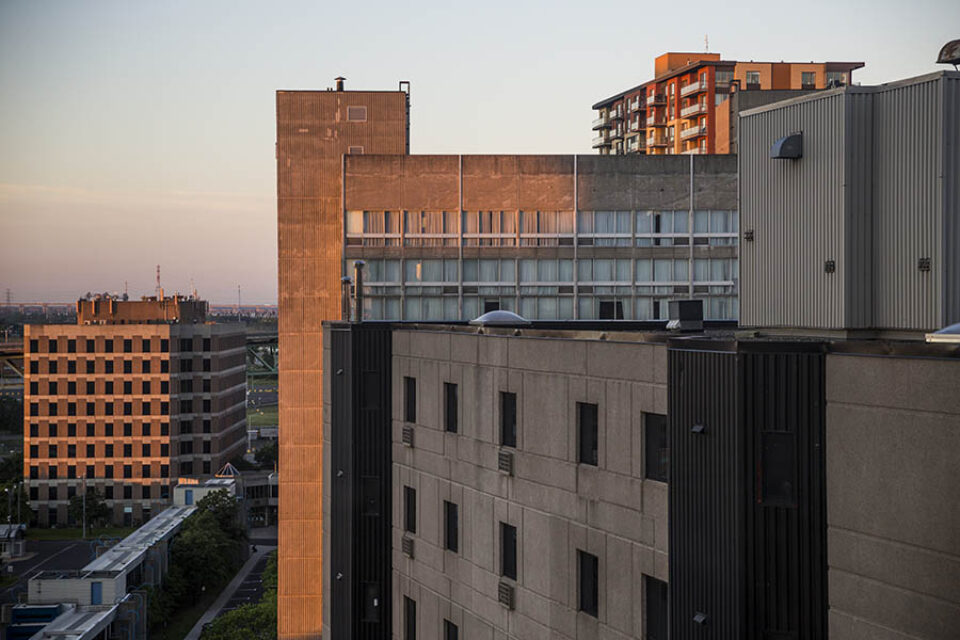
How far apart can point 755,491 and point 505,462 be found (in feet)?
30.7

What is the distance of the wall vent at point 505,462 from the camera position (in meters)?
25.0

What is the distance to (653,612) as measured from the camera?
786 inches

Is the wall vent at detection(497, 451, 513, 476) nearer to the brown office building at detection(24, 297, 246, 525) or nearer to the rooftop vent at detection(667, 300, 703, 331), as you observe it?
the rooftop vent at detection(667, 300, 703, 331)

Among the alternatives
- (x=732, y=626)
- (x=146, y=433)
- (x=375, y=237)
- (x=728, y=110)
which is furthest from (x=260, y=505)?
(x=732, y=626)

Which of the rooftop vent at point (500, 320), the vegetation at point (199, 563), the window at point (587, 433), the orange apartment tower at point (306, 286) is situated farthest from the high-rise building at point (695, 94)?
the window at point (587, 433)

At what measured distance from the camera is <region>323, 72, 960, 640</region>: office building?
14984 mm

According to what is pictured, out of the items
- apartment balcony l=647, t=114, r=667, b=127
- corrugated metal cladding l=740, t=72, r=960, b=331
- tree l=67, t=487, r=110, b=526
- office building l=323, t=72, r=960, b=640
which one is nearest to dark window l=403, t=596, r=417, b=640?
office building l=323, t=72, r=960, b=640

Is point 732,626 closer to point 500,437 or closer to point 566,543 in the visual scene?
point 566,543

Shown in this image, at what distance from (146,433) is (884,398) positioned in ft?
492

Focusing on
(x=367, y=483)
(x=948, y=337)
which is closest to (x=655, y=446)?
(x=948, y=337)

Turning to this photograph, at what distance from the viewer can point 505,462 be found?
25.1 meters

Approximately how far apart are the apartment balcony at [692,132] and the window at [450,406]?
10422 centimetres

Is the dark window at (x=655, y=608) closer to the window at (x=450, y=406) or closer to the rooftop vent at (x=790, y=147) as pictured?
the window at (x=450, y=406)

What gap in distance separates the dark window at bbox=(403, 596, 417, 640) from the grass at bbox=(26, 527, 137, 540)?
122 meters
